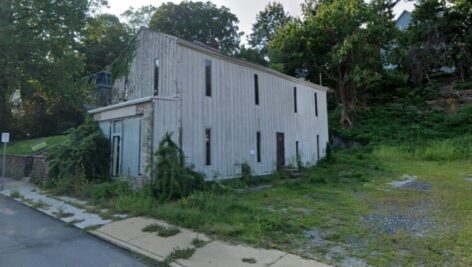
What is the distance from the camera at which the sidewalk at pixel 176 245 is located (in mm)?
4375

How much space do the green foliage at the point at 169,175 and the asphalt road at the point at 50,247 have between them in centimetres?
264

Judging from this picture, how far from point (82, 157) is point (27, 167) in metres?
6.08

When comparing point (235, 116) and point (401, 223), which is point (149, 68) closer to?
point (235, 116)

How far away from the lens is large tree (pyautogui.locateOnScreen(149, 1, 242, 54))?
3831 cm

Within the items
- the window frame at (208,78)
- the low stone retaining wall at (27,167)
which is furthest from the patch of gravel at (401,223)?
the low stone retaining wall at (27,167)

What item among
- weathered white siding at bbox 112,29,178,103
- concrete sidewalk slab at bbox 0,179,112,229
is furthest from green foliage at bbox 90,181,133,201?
weathered white siding at bbox 112,29,178,103

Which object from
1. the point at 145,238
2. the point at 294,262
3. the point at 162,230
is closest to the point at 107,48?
the point at 162,230

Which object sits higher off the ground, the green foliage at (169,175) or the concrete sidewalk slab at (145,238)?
the green foliage at (169,175)

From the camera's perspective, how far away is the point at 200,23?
129ft

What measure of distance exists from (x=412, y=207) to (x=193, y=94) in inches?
315

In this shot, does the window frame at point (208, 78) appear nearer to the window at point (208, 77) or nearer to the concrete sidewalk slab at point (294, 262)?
the window at point (208, 77)

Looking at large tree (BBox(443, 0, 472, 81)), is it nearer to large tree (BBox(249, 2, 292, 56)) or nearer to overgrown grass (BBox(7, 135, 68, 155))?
large tree (BBox(249, 2, 292, 56))

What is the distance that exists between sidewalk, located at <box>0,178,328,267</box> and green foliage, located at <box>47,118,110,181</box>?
324cm

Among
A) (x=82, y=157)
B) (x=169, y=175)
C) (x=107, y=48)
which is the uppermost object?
(x=107, y=48)
